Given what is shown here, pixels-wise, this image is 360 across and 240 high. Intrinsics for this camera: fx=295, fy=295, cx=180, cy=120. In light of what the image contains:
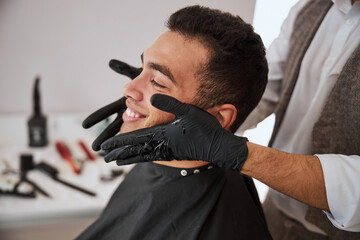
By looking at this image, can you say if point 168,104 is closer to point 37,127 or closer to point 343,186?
point 343,186

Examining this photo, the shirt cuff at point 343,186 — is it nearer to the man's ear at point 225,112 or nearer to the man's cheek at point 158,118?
the man's ear at point 225,112

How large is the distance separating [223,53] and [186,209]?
1.96ft

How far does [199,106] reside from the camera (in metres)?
1.03

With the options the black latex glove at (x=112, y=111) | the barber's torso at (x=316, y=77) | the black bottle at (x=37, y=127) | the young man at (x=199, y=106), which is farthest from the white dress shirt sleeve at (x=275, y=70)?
the black bottle at (x=37, y=127)

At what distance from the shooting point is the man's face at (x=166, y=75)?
1.00 metres

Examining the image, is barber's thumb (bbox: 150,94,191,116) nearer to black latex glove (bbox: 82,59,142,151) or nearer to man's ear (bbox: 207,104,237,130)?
man's ear (bbox: 207,104,237,130)

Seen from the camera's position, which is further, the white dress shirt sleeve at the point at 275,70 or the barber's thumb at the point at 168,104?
the white dress shirt sleeve at the point at 275,70

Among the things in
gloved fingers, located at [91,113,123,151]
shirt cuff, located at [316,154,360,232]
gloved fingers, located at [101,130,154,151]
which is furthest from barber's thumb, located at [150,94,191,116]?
shirt cuff, located at [316,154,360,232]

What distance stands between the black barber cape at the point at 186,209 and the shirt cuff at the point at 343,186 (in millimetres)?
358

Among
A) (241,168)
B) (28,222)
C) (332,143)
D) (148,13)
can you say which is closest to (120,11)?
(148,13)

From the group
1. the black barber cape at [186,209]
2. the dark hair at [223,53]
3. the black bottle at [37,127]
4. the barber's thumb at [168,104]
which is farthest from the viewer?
the black bottle at [37,127]

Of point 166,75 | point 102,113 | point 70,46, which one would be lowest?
point 102,113

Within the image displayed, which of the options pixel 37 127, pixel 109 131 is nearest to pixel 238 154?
pixel 109 131

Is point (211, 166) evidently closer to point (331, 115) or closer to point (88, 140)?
point (331, 115)
